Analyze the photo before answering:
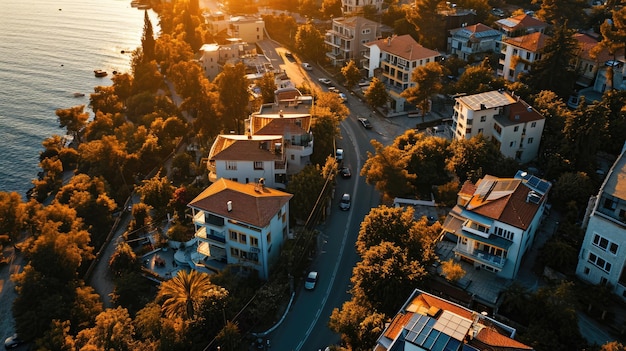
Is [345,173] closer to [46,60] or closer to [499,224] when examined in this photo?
[499,224]

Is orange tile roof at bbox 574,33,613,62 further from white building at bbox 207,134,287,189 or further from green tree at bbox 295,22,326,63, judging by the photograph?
white building at bbox 207,134,287,189

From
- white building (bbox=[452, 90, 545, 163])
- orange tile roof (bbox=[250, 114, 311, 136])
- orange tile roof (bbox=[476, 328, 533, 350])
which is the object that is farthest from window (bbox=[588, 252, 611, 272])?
orange tile roof (bbox=[250, 114, 311, 136])

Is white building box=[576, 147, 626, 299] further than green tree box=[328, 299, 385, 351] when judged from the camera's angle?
Yes

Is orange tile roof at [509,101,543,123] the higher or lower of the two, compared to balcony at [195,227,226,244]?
higher

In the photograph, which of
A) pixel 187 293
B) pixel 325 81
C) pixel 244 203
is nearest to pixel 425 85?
pixel 325 81

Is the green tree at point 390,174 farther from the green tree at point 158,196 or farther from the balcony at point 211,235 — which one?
the green tree at point 158,196

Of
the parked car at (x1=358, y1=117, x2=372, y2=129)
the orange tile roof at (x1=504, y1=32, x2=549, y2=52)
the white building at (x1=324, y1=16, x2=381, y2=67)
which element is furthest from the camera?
the white building at (x1=324, y1=16, x2=381, y2=67)

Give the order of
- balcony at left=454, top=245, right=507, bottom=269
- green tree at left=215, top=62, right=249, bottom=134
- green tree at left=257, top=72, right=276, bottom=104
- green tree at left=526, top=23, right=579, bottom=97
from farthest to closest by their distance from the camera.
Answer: green tree at left=257, top=72, right=276, bottom=104, green tree at left=215, top=62, right=249, bottom=134, green tree at left=526, top=23, right=579, bottom=97, balcony at left=454, top=245, right=507, bottom=269

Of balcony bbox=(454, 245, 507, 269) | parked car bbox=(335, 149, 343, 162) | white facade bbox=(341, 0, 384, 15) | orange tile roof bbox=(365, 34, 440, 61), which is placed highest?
white facade bbox=(341, 0, 384, 15)
